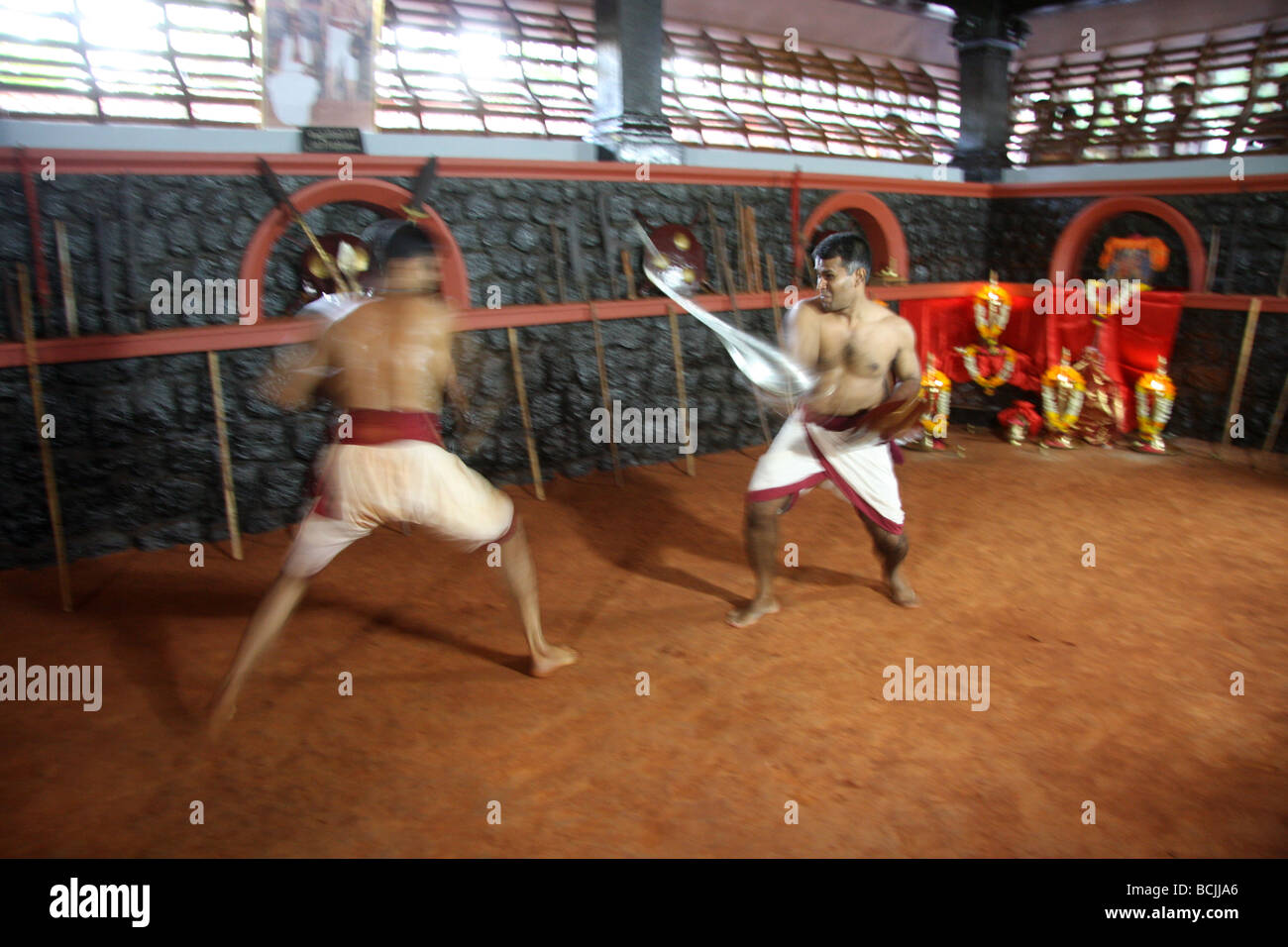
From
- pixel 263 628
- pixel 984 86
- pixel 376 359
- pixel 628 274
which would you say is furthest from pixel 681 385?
pixel 984 86

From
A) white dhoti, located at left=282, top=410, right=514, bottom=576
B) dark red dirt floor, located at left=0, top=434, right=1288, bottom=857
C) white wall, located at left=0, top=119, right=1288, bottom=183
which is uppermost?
white wall, located at left=0, top=119, right=1288, bottom=183

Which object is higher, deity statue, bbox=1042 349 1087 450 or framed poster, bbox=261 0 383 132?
framed poster, bbox=261 0 383 132

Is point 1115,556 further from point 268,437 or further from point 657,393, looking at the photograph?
point 268,437

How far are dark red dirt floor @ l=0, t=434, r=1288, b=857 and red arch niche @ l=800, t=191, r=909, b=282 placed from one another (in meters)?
3.88

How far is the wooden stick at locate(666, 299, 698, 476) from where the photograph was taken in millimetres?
7289

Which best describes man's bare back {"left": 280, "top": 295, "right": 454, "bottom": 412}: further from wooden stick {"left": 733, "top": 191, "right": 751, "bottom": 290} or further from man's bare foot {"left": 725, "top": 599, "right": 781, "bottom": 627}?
wooden stick {"left": 733, "top": 191, "right": 751, "bottom": 290}

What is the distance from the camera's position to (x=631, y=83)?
748 cm

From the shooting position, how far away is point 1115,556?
17.4ft

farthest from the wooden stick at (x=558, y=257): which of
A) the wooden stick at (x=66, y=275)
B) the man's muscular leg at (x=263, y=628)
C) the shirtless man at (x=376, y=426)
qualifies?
the man's muscular leg at (x=263, y=628)

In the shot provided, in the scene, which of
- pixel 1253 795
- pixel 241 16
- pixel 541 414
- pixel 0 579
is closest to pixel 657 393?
pixel 541 414

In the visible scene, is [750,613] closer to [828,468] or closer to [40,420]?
[828,468]

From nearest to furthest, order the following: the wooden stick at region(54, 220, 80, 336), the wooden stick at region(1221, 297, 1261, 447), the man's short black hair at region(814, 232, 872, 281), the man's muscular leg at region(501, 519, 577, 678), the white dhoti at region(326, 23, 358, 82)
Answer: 1. the man's muscular leg at region(501, 519, 577, 678)
2. the man's short black hair at region(814, 232, 872, 281)
3. the wooden stick at region(54, 220, 80, 336)
4. the white dhoti at region(326, 23, 358, 82)
5. the wooden stick at region(1221, 297, 1261, 447)

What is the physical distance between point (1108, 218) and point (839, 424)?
6154 mm

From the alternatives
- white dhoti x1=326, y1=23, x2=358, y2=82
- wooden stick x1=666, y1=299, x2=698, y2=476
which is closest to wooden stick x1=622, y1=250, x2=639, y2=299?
wooden stick x1=666, y1=299, x2=698, y2=476
